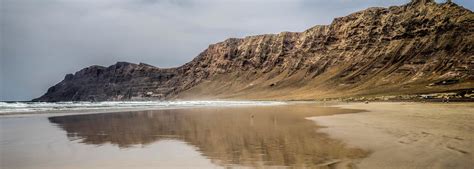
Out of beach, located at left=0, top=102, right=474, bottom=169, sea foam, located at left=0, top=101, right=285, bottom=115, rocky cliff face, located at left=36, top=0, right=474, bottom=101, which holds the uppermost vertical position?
rocky cliff face, located at left=36, top=0, right=474, bottom=101

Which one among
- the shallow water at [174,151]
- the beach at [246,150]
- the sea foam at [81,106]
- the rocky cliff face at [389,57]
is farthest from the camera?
the rocky cliff face at [389,57]

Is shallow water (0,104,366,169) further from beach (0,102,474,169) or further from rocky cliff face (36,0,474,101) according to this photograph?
rocky cliff face (36,0,474,101)

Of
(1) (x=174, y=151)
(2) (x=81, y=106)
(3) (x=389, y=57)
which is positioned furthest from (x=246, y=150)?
(3) (x=389, y=57)

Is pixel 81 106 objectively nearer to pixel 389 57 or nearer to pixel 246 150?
pixel 246 150

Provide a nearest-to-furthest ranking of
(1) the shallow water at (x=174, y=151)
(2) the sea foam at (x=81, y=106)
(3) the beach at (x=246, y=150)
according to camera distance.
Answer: (3) the beach at (x=246, y=150), (1) the shallow water at (x=174, y=151), (2) the sea foam at (x=81, y=106)

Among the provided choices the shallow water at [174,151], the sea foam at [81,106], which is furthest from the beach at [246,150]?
the sea foam at [81,106]

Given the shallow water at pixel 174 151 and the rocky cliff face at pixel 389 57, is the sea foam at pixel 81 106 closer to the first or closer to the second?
the shallow water at pixel 174 151

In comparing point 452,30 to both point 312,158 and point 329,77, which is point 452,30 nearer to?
point 329,77

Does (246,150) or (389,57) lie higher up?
(389,57)

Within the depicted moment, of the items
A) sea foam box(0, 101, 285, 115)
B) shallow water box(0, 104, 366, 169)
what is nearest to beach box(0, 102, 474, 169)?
shallow water box(0, 104, 366, 169)

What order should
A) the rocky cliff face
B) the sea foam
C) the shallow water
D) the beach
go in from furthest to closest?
the rocky cliff face, the sea foam, the shallow water, the beach

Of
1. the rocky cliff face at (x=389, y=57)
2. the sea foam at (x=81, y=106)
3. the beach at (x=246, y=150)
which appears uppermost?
the rocky cliff face at (x=389, y=57)

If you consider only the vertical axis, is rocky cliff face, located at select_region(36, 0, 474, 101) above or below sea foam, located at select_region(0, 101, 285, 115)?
above

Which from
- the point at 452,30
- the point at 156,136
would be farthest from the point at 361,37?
the point at 156,136
